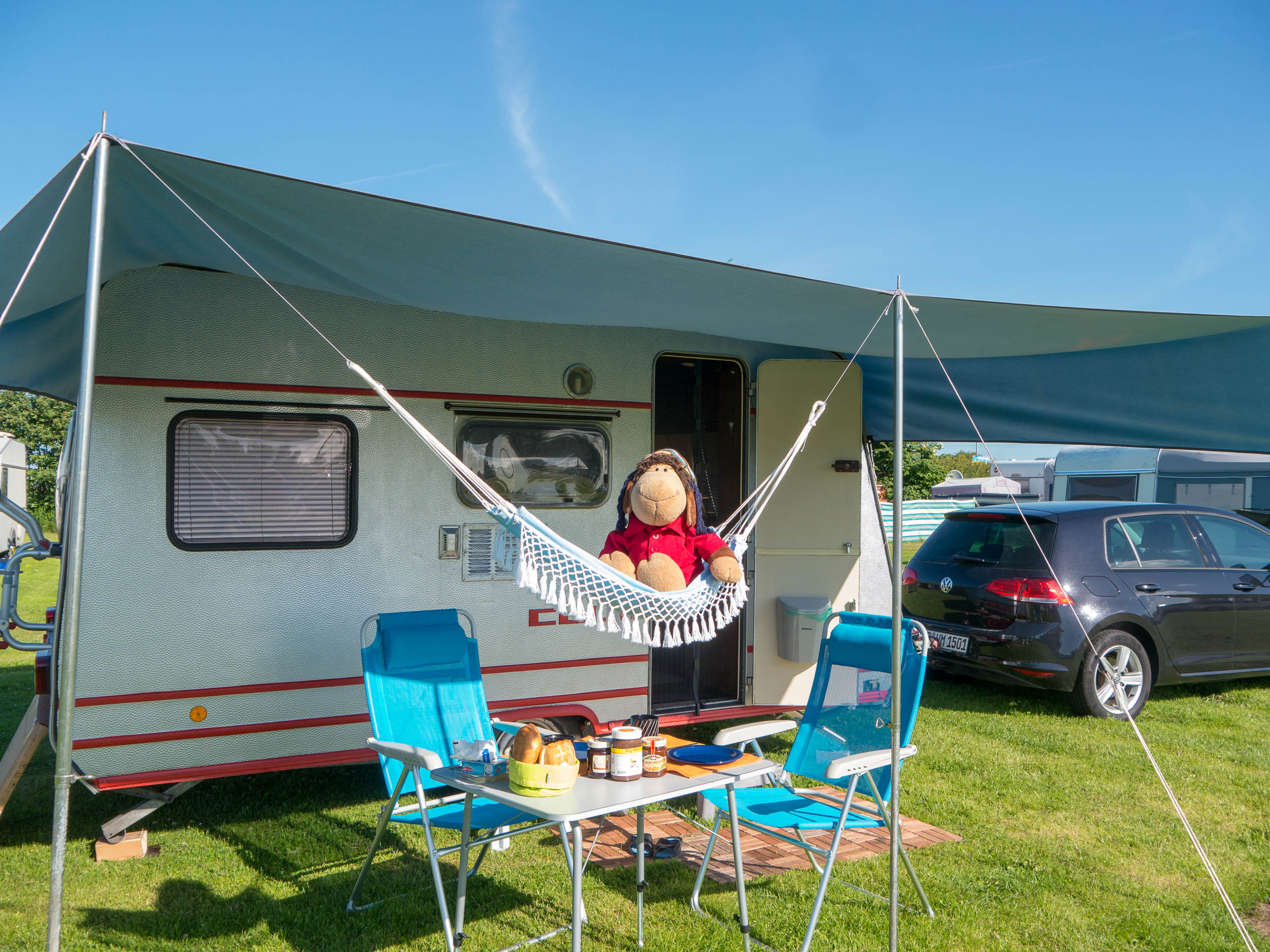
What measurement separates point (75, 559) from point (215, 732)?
2.03m

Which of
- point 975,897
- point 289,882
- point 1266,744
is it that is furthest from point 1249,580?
point 289,882

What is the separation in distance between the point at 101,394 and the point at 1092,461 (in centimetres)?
1113

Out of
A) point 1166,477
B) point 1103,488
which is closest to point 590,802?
point 1166,477

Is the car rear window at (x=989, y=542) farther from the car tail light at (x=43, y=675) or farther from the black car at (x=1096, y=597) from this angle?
the car tail light at (x=43, y=675)

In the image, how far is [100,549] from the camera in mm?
3662

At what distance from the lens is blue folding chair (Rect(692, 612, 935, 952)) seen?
3.23 meters

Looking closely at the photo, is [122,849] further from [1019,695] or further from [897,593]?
[1019,695]

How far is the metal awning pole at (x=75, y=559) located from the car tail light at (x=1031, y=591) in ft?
16.8

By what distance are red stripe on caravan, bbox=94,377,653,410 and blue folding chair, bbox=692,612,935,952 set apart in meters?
1.50

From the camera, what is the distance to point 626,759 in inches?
115

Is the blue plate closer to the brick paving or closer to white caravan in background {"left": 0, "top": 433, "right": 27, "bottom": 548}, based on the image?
the brick paving

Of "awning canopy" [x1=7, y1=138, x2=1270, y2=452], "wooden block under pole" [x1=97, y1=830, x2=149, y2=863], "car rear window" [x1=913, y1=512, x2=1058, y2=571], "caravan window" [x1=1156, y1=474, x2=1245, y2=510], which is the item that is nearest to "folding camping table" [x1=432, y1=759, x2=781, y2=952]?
"wooden block under pole" [x1=97, y1=830, x2=149, y2=863]

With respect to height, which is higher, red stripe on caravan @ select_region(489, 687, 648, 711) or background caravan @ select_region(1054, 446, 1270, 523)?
background caravan @ select_region(1054, 446, 1270, 523)

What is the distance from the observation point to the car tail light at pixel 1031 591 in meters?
5.72
